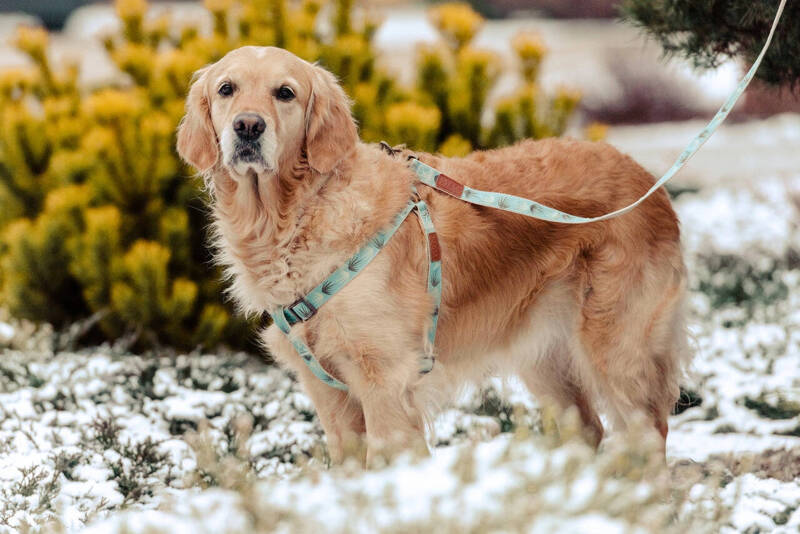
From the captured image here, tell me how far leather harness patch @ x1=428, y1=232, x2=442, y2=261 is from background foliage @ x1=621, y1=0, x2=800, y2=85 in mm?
1293

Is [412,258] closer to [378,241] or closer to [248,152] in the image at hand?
[378,241]

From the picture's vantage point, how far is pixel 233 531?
1954 mm

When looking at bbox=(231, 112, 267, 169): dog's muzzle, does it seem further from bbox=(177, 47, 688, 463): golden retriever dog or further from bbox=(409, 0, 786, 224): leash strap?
bbox=(409, 0, 786, 224): leash strap

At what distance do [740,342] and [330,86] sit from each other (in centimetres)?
301

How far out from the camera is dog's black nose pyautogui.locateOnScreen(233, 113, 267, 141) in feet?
9.29

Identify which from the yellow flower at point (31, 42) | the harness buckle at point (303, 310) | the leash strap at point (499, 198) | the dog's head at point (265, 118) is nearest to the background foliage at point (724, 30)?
the leash strap at point (499, 198)

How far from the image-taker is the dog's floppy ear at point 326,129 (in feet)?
9.71

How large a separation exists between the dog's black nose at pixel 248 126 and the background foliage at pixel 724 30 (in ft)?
5.37

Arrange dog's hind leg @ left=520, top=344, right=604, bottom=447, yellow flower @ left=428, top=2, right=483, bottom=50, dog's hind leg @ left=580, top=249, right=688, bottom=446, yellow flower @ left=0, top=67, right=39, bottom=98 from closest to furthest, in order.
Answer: dog's hind leg @ left=580, top=249, right=688, bottom=446 → dog's hind leg @ left=520, top=344, right=604, bottom=447 → yellow flower @ left=0, top=67, right=39, bottom=98 → yellow flower @ left=428, top=2, right=483, bottom=50

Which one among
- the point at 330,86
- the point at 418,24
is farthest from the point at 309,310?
the point at 418,24

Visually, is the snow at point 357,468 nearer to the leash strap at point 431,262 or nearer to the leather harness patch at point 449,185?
the leash strap at point 431,262

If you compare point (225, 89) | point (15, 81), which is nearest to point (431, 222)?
point (225, 89)

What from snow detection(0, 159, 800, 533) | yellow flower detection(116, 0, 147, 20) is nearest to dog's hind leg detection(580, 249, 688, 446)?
snow detection(0, 159, 800, 533)

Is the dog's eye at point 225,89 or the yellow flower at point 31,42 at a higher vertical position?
the dog's eye at point 225,89
